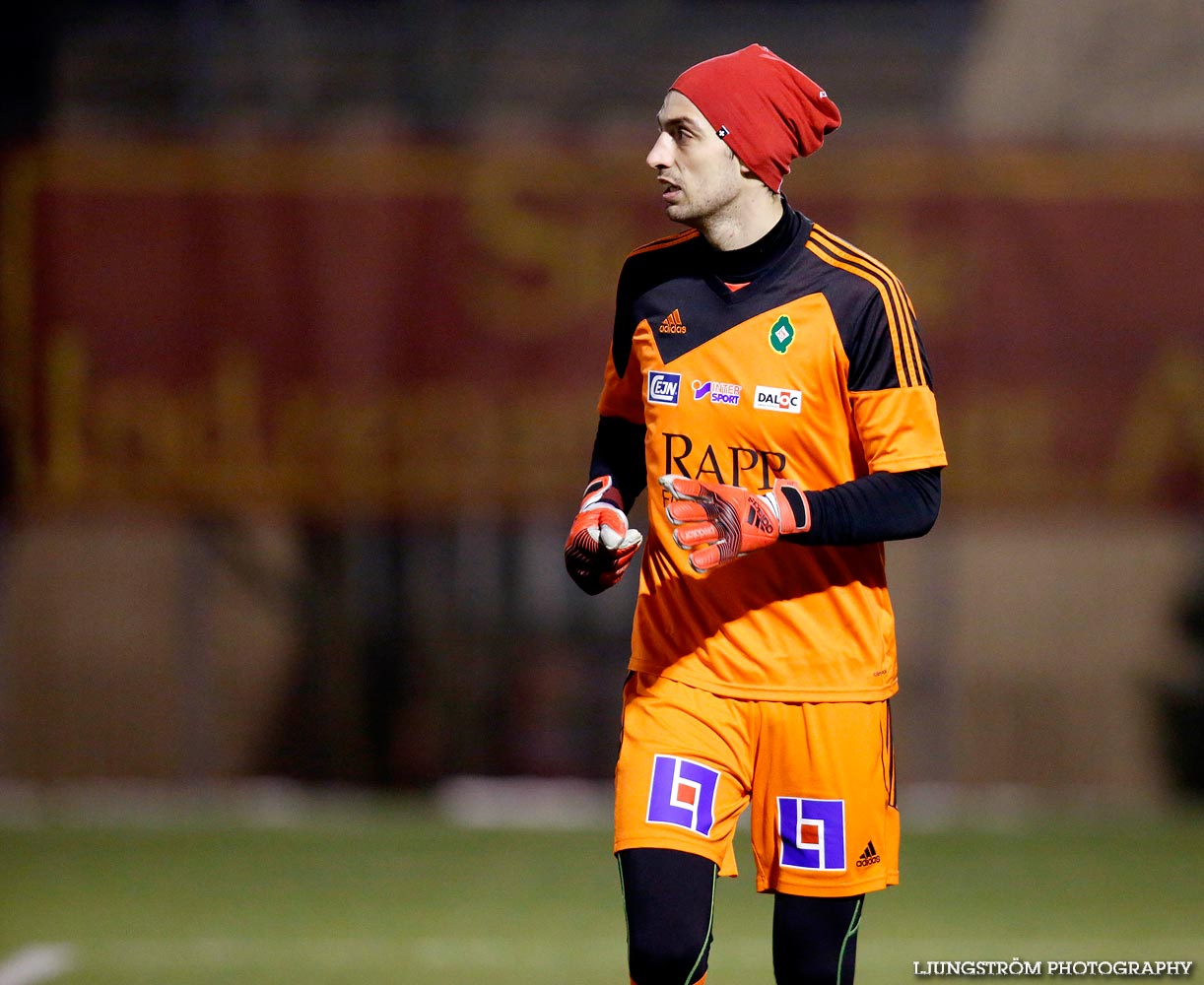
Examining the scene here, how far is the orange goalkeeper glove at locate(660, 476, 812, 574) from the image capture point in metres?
3.30

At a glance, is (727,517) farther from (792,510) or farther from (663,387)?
(663,387)

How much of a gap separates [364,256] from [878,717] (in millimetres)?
5054

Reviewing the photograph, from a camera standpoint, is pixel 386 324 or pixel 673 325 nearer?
pixel 673 325

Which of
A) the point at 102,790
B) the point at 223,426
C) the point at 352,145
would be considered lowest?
the point at 102,790

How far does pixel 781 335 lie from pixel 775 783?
883 millimetres

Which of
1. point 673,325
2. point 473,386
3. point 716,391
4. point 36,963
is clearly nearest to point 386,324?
point 473,386

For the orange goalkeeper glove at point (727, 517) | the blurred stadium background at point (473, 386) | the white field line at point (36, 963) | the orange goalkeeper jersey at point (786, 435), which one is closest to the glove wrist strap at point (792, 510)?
the orange goalkeeper glove at point (727, 517)

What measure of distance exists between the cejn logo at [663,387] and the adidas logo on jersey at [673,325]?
9 centimetres

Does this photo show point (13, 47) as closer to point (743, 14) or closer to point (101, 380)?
point (101, 380)

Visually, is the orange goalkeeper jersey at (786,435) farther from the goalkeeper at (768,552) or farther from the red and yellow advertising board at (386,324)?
the red and yellow advertising board at (386,324)

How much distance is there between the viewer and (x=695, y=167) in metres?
3.62

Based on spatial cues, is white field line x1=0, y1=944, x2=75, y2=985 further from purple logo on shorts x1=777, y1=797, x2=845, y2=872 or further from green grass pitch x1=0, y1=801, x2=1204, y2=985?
purple logo on shorts x1=777, y1=797, x2=845, y2=872

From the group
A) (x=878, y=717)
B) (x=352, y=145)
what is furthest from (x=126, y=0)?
(x=878, y=717)

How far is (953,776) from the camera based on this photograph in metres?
8.18
